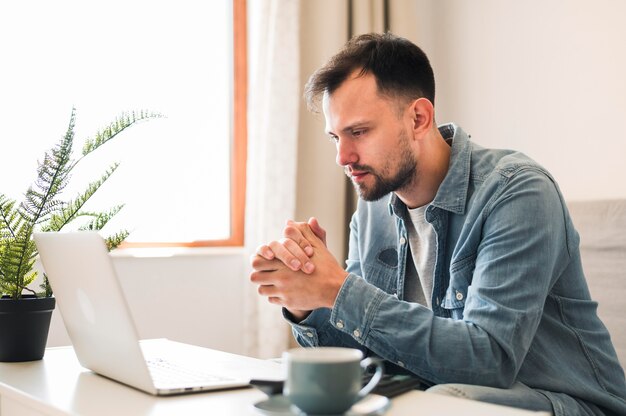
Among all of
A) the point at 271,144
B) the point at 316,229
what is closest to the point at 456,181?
the point at 316,229

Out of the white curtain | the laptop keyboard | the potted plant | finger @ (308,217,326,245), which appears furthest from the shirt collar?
the white curtain

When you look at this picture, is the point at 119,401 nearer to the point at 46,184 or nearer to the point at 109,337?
the point at 109,337

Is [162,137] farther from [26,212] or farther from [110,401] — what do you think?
[110,401]

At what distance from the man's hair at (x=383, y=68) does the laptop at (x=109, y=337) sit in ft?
2.00

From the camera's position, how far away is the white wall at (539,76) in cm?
238

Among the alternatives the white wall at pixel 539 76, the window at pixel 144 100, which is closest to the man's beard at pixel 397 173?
the white wall at pixel 539 76

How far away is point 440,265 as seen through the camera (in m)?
1.43

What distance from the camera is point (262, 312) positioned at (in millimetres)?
2650

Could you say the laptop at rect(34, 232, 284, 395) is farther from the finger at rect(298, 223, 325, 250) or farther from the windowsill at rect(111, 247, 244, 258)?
the windowsill at rect(111, 247, 244, 258)

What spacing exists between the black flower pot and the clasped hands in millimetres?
417

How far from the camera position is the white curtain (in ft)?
8.67

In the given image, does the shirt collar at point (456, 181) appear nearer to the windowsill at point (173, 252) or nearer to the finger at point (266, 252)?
the finger at point (266, 252)

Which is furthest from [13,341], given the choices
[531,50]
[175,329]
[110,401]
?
[531,50]

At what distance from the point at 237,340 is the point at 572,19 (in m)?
1.60
